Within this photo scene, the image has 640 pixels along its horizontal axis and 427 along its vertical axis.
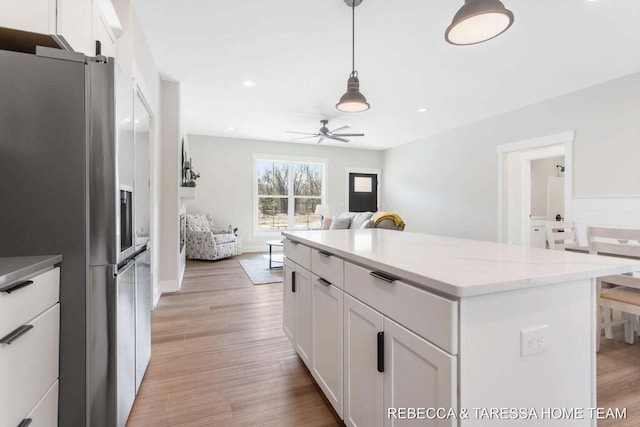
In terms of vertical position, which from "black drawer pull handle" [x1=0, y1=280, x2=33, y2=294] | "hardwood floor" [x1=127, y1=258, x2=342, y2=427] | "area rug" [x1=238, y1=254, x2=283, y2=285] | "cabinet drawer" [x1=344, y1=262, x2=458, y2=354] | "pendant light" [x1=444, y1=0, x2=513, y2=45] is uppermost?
"pendant light" [x1=444, y1=0, x2=513, y2=45]

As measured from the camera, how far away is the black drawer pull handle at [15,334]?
83 cm

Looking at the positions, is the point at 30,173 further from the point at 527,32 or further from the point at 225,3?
the point at 527,32

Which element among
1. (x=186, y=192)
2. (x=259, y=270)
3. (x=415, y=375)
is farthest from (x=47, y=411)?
(x=259, y=270)

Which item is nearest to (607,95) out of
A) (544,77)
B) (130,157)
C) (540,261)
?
(544,77)

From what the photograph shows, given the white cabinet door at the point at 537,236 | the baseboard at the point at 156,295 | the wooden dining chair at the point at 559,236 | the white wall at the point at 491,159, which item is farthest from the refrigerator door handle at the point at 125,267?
the white cabinet door at the point at 537,236

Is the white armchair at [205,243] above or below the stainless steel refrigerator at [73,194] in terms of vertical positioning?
below

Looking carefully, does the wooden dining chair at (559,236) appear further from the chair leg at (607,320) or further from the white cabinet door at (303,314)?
the white cabinet door at (303,314)

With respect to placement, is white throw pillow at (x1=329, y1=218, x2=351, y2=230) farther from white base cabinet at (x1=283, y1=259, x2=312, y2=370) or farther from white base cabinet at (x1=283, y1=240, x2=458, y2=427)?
white base cabinet at (x1=283, y1=240, x2=458, y2=427)

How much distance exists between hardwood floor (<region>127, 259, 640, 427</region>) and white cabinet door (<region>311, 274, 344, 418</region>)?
20cm

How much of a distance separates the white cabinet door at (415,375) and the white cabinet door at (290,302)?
3.55ft

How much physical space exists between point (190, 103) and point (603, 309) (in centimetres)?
539

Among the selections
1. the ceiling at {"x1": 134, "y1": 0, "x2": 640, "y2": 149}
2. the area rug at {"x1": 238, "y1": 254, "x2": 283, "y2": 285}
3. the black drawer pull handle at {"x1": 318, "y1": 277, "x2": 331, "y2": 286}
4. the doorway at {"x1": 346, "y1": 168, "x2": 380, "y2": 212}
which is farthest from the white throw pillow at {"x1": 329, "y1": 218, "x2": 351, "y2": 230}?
the black drawer pull handle at {"x1": 318, "y1": 277, "x2": 331, "y2": 286}

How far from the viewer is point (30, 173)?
1128 millimetres

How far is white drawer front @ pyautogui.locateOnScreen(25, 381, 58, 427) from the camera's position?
0.98 meters
